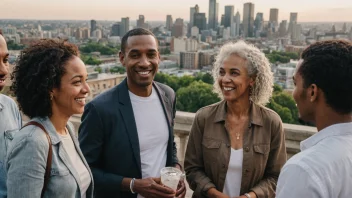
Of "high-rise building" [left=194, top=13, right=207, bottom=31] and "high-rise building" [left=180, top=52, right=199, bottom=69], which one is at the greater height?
"high-rise building" [left=194, top=13, right=207, bottom=31]

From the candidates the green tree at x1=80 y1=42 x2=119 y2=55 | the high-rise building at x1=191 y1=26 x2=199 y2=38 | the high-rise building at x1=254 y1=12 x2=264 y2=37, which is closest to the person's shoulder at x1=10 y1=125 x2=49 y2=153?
the green tree at x1=80 y1=42 x2=119 y2=55

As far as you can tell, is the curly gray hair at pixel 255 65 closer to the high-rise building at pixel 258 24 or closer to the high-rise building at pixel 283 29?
the high-rise building at pixel 283 29

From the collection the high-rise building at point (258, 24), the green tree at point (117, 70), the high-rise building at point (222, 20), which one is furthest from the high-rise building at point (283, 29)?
the green tree at point (117, 70)

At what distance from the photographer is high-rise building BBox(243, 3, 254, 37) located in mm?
155750

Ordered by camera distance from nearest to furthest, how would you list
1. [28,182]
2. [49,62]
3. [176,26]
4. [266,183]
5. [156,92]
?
[28,182] → [49,62] → [266,183] → [156,92] → [176,26]

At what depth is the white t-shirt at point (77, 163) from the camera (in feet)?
6.84

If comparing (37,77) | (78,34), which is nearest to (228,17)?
(78,34)

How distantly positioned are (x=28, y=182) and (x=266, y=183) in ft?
5.06

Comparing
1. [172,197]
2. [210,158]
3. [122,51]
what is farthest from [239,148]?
[122,51]

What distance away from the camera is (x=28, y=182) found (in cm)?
173

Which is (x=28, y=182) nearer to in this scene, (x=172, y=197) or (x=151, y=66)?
(x=172, y=197)

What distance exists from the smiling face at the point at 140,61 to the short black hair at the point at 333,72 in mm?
1234

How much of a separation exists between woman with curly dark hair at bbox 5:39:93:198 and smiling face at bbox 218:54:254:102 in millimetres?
990

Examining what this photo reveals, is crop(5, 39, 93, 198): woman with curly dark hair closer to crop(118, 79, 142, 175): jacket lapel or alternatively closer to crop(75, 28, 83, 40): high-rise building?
crop(118, 79, 142, 175): jacket lapel
